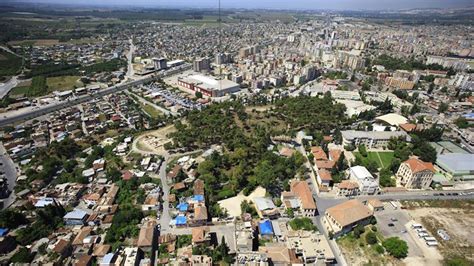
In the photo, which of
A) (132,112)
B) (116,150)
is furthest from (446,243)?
(132,112)

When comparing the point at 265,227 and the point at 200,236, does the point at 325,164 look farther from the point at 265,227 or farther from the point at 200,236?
the point at 200,236

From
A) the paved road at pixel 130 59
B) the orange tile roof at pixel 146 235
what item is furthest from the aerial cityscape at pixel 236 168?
the paved road at pixel 130 59

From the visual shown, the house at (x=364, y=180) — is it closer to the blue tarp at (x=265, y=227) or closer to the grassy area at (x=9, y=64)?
the blue tarp at (x=265, y=227)

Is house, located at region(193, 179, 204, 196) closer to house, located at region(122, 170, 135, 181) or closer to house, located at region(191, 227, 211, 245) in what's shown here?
house, located at region(191, 227, 211, 245)

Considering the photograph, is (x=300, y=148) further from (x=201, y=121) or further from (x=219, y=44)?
(x=219, y=44)

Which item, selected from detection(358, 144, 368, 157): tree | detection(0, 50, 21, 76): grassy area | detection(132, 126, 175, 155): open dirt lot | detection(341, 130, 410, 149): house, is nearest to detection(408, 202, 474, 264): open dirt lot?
detection(358, 144, 368, 157): tree
